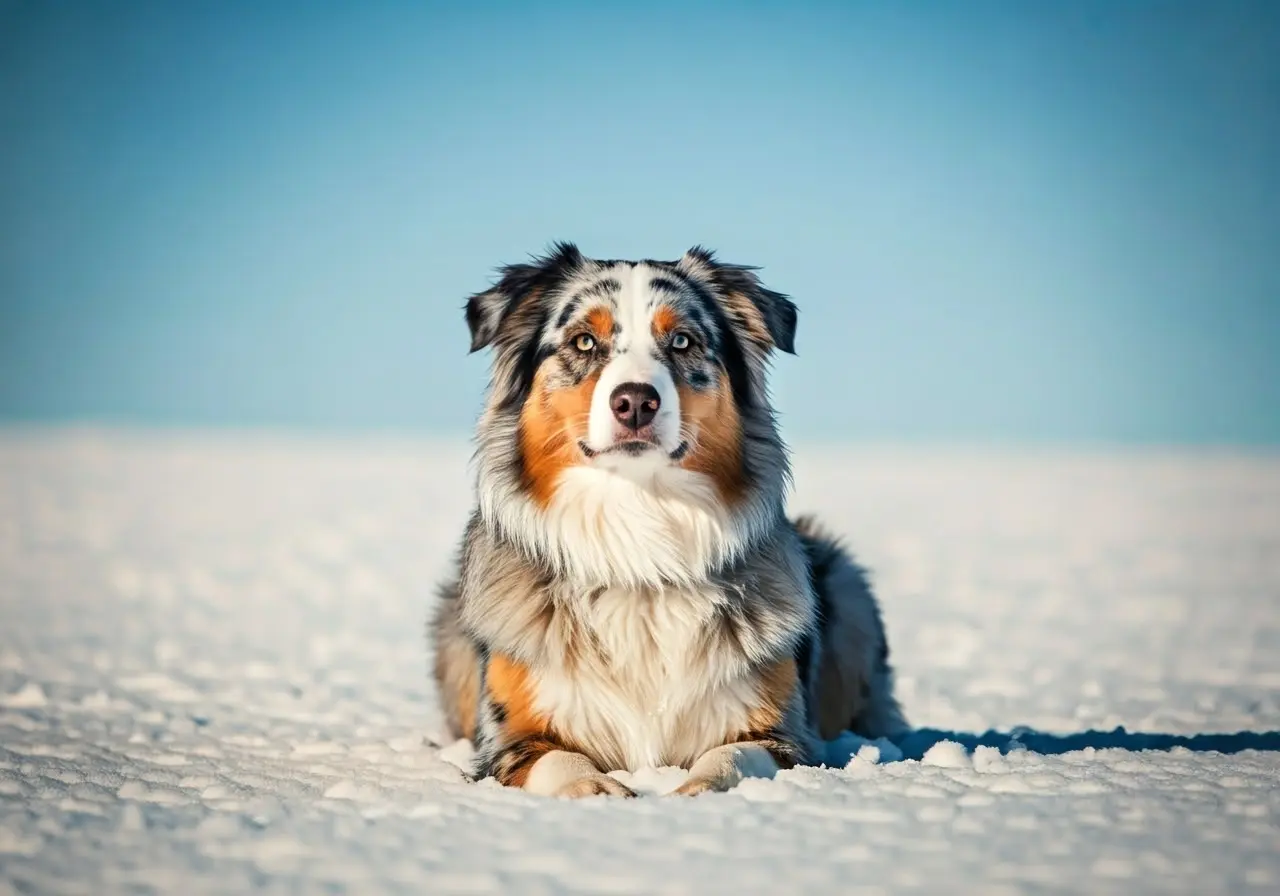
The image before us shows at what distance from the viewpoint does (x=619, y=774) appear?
430cm

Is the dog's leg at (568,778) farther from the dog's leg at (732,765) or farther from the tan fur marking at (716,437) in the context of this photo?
the tan fur marking at (716,437)

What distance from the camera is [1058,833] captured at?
10.5ft

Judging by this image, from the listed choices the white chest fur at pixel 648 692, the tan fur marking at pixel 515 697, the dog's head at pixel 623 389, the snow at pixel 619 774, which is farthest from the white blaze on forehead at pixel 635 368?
the snow at pixel 619 774

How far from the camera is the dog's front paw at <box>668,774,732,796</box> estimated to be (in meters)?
3.80

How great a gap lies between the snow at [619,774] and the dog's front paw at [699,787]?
22 cm

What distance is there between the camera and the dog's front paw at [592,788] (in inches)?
151

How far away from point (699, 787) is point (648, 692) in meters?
0.63

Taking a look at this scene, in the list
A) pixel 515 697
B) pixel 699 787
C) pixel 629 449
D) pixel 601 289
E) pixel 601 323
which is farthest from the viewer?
pixel 601 289

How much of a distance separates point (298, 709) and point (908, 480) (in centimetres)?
2602

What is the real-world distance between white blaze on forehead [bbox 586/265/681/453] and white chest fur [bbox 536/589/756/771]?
0.73 m

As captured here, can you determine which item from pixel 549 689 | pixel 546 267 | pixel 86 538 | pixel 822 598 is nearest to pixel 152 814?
pixel 549 689

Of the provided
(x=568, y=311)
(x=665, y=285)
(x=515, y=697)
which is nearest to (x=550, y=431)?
(x=568, y=311)

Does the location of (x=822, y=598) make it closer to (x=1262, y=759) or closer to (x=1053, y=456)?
(x=1262, y=759)

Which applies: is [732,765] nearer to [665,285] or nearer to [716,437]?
[716,437]
